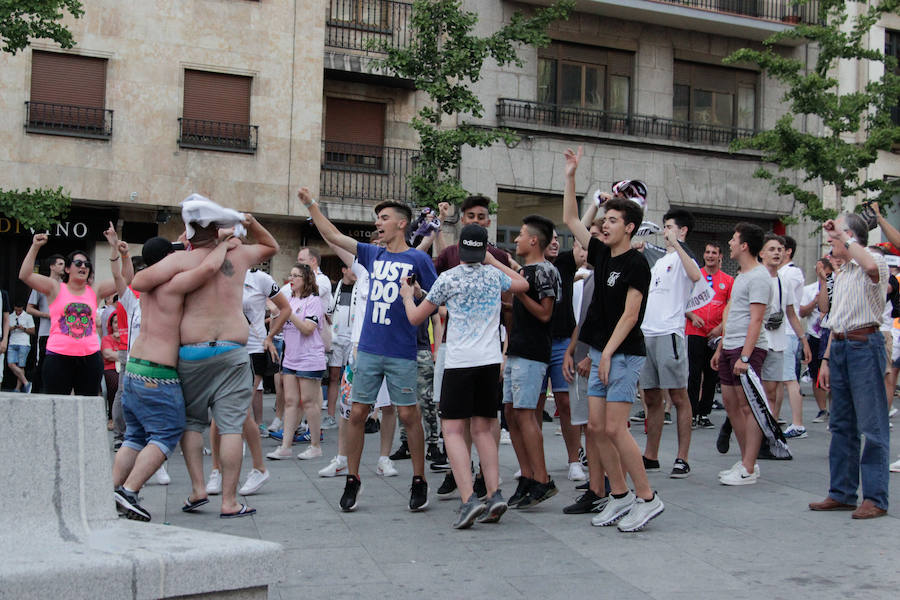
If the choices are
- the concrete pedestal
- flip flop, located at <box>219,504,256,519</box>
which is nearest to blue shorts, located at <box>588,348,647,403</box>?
flip flop, located at <box>219,504,256,519</box>

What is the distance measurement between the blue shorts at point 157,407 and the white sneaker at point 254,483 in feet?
3.83

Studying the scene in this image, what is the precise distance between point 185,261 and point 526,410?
245 cm

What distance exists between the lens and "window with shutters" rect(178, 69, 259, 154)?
2077 centimetres

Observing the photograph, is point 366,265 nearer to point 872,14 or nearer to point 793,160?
point 793,160

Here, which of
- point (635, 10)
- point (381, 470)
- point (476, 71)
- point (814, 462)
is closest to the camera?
point (381, 470)

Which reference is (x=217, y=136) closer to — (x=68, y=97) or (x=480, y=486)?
(x=68, y=97)

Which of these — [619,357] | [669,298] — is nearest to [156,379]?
[619,357]

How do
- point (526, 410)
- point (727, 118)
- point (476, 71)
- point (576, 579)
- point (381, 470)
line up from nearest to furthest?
1. point (576, 579)
2. point (526, 410)
3. point (381, 470)
4. point (476, 71)
5. point (727, 118)

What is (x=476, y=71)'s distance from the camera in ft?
62.4

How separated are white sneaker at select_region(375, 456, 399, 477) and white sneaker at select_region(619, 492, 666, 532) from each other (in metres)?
2.69

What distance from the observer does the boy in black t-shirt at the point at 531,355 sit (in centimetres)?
682

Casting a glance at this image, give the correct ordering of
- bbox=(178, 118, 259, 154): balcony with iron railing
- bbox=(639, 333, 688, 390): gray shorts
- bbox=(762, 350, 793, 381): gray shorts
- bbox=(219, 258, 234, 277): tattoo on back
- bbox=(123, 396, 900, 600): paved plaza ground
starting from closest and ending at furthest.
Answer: bbox=(123, 396, 900, 600): paved plaza ground → bbox=(219, 258, 234, 277): tattoo on back → bbox=(639, 333, 688, 390): gray shorts → bbox=(762, 350, 793, 381): gray shorts → bbox=(178, 118, 259, 154): balcony with iron railing

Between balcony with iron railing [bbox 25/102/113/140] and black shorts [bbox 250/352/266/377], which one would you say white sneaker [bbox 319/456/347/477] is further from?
balcony with iron railing [bbox 25/102/113/140]

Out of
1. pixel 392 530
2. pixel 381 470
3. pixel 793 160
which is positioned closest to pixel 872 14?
pixel 793 160
